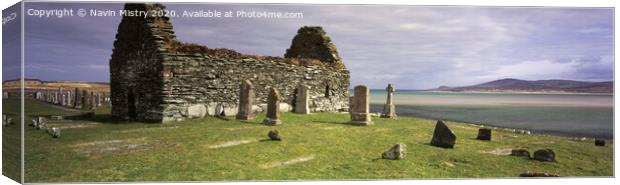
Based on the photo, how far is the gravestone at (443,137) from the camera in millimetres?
12148

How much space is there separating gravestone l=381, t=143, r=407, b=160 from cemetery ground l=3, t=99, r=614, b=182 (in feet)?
0.40

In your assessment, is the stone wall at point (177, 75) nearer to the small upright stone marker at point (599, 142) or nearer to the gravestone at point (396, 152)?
the gravestone at point (396, 152)

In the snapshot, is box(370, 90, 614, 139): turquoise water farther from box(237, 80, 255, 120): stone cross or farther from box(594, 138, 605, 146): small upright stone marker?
box(237, 80, 255, 120): stone cross

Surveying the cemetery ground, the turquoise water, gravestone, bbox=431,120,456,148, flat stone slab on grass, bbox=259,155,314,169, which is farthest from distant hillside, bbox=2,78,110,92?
gravestone, bbox=431,120,456,148

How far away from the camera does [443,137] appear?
12.3 m

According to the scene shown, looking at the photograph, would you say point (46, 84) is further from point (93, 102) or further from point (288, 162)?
point (288, 162)

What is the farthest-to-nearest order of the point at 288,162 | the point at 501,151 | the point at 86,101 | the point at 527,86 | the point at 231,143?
1. the point at 86,101
2. the point at 527,86
3. the point at 501,151
4. the point at 231,143
5. the point at 288,162

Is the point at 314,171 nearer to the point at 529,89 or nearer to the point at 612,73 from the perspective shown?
the point at 529,89

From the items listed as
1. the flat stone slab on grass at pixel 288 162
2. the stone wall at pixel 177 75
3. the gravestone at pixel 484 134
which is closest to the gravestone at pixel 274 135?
the flat stone slab on grass at pixel 288 162

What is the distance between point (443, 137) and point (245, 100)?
20.0 ft

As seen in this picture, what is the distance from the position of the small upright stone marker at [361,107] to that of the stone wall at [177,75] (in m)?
2.01

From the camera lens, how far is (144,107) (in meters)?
15.5

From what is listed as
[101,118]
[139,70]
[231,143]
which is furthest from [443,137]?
[139,70]

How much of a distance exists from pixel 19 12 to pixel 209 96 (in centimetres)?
628
